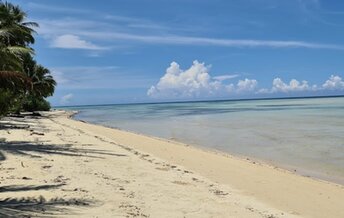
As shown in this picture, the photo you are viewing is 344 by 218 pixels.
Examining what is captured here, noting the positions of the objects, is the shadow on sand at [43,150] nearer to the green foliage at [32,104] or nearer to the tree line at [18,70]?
the tree line at [18,70]

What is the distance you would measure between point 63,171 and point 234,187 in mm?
3591

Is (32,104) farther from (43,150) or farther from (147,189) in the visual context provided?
(147,189)

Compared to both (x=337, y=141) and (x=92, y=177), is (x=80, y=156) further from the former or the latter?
(x=337, y=141)

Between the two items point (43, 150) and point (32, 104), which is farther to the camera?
point (32, 104)

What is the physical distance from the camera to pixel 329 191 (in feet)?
30.4

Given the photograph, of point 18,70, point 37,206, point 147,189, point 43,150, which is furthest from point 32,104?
point 37,206

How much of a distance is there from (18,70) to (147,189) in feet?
32.3

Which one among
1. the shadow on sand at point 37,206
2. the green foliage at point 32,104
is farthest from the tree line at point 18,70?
the shadow on sand at point 37,206

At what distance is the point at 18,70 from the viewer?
15945 millimetres

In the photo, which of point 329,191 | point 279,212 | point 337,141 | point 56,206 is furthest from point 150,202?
point 337,141

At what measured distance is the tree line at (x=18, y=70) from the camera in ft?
41.0

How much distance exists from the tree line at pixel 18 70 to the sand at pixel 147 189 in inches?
83.0

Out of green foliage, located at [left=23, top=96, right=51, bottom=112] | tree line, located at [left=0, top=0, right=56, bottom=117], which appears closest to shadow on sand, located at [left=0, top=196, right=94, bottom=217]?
tree line, located at [left=0, top=0, right=56, bottom=117]

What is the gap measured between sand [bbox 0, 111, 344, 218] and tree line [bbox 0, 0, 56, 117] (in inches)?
83.0
